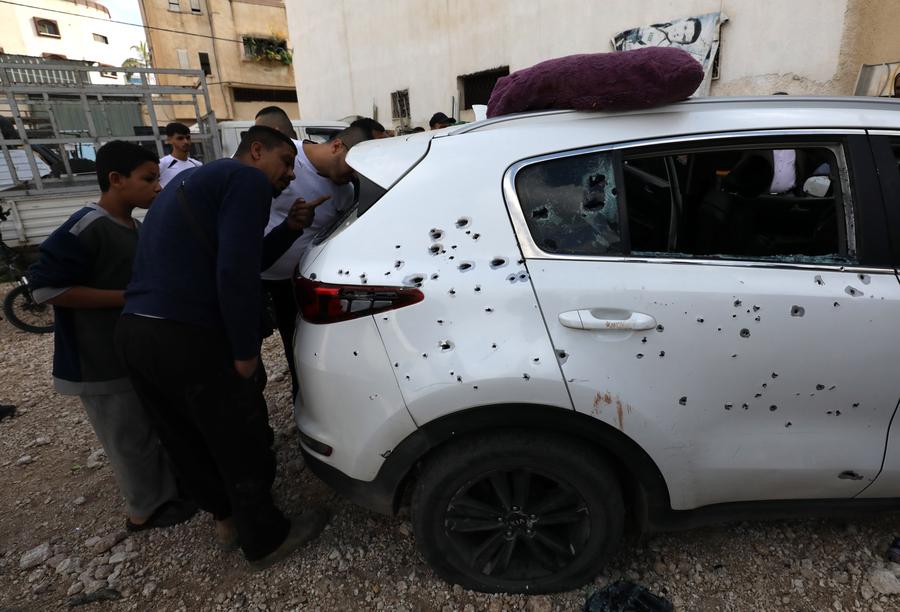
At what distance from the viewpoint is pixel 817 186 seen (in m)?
2.49

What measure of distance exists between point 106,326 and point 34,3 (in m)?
39.7

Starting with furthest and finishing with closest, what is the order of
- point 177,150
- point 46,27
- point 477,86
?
point 46,27, point 477,86, point 177,150

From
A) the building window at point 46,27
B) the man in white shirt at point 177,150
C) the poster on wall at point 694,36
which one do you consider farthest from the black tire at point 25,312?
the building window at point 46,27

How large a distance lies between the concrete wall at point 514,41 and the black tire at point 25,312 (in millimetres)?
8548

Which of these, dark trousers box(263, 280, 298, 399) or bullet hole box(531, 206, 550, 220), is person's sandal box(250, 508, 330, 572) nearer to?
dark trousers box(263, 280, 298, 399)

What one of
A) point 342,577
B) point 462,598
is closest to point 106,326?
point 342,577

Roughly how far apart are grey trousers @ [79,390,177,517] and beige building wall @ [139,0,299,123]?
88.3ft

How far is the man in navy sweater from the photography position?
166 centimetres

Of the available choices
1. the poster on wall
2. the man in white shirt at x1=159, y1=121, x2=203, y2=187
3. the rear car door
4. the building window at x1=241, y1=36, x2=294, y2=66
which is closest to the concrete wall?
the poster on wall

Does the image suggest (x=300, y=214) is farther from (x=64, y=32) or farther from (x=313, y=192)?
(x=64, y=32)

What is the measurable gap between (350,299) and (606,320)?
80 centimetres

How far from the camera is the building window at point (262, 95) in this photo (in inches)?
1015

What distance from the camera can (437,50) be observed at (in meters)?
11.5

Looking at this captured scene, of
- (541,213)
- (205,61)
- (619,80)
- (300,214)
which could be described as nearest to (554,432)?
(541,213)
